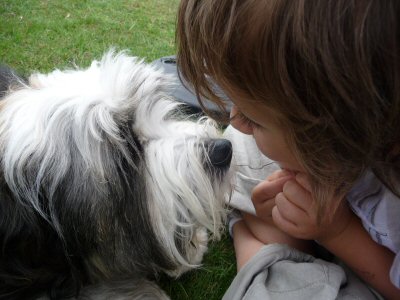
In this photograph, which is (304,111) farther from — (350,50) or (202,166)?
(202,166)

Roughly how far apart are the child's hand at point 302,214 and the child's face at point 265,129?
67mm

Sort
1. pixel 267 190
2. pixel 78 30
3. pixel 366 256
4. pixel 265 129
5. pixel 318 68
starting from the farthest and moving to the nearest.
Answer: pixel 78 30, pixel 267 190, pixel 366 256, pixel 265 129, pixel 318 68

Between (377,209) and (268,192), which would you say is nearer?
(377,209)

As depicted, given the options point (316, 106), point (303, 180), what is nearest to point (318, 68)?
point (316, 106)

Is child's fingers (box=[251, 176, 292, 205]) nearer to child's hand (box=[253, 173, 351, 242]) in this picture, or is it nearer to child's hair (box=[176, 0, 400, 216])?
child's hand (box=[253, 173, 351, 242])

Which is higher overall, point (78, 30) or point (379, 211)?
point (379, 211)

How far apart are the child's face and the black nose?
116 mm

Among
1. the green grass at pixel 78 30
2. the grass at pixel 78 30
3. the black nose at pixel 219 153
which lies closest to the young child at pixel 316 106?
the black nose at pixel 219 153

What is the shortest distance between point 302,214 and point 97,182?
586 mm

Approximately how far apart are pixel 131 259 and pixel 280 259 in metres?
0.46

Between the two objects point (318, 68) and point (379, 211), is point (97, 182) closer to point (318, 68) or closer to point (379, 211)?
point (318, 68)

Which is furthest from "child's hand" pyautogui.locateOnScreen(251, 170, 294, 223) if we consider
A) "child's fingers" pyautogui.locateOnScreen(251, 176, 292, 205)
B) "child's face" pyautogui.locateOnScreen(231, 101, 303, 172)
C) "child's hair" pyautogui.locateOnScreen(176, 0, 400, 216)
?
"child's hair" pyautogui.locateOnScreen(176, 0, 400, 216)

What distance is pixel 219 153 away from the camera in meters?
1.55

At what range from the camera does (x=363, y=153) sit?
3.77ft
